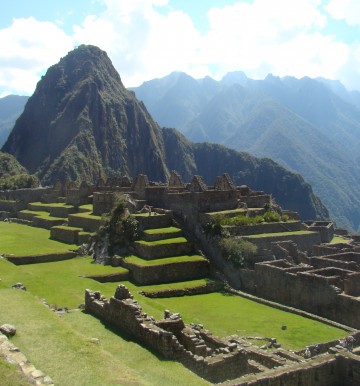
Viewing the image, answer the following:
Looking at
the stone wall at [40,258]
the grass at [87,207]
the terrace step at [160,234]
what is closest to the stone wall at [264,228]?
the terrace step at [160,234]

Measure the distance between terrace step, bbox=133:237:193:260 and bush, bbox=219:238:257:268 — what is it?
2850mm

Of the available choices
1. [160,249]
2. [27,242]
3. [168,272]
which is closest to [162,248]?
[160,249]

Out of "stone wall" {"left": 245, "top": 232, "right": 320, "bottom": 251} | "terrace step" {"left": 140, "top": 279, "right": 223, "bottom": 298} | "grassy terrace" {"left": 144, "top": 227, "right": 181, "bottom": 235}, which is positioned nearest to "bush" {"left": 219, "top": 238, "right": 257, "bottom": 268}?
"stone wall" {"left": 245, "top": 232, "right": 320, "bottom": 251}

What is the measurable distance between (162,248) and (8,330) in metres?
20.0

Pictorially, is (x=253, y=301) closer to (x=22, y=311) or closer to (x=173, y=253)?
(x=173, y=253)

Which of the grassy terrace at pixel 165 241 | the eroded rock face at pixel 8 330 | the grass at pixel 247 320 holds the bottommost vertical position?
the grass at pixel 247 320

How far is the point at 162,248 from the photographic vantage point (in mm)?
31453

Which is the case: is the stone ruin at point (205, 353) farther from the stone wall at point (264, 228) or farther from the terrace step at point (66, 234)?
the terrace step at point (66, 234)

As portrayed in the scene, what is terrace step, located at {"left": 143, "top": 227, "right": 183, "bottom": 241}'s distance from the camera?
3259 centimetres

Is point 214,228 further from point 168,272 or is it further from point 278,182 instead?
point 278,182

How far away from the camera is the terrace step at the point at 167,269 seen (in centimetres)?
2905

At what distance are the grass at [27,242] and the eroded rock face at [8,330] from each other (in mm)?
21458

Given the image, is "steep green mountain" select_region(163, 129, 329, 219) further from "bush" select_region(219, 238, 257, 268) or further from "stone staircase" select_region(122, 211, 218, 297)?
"bush" select_region(219, 238, 257, 268)

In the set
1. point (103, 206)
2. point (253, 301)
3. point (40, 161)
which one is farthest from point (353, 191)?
point (253, 301)
